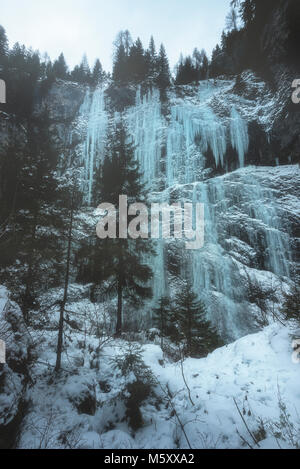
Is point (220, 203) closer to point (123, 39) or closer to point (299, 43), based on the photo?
point (299, 43)

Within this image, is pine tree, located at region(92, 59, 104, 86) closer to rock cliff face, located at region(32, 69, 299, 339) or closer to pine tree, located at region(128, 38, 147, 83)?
rock cliff face, located at region(32, 69, 299, 339)

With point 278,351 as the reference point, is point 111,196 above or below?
above

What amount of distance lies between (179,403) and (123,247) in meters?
6.66

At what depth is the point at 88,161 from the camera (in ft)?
104

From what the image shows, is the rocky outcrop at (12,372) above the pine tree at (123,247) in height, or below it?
below

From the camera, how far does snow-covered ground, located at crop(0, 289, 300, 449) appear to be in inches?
126

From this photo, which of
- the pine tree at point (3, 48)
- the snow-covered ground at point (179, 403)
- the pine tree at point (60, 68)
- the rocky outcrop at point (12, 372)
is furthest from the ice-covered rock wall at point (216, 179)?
the rocky outcrop at point (12, 372)

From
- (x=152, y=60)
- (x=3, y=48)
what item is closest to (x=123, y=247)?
(x=152, y=60)

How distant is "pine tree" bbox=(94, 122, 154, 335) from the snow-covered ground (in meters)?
4.29

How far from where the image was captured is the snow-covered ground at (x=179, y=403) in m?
3.19

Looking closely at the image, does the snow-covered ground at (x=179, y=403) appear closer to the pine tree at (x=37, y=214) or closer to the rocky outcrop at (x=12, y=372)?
the rocky outcrop at (x=12, y=372)

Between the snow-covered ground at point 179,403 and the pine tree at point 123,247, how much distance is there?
4289 millimetres

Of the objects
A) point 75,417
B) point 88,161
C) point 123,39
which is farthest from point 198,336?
point 123,39

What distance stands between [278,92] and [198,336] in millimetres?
32144
